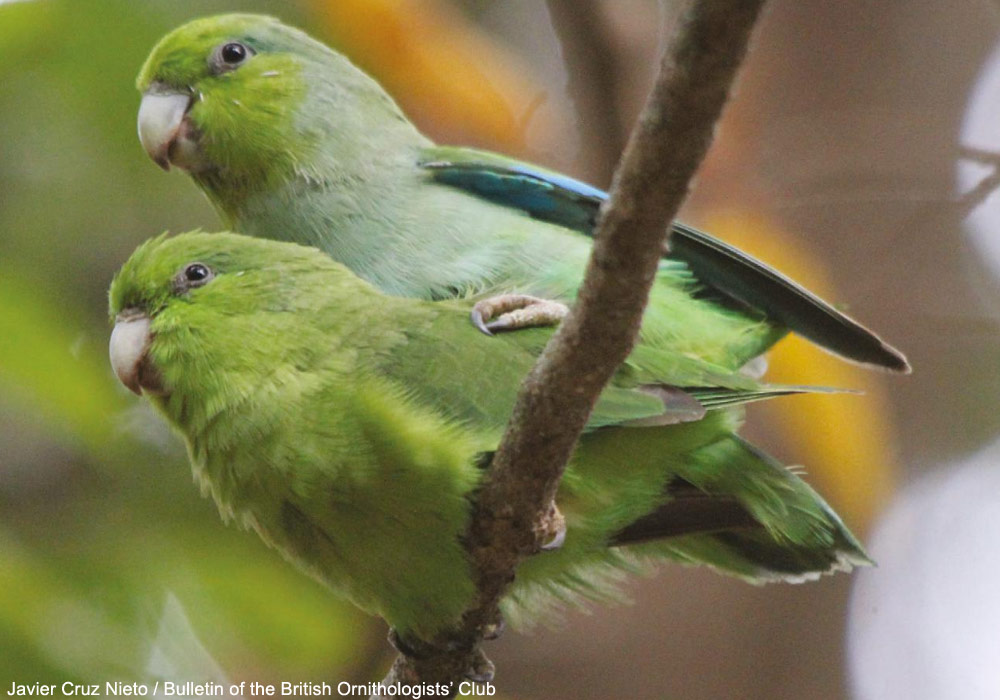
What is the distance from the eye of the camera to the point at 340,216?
10.6 feet

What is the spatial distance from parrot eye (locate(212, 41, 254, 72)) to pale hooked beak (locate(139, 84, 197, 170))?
13 cm

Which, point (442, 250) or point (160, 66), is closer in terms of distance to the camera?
point (442, 250)

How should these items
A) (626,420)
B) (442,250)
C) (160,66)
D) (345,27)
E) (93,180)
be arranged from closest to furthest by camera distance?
(626,420) → (442,250) → (160,66) → (345,27) → (93,180)

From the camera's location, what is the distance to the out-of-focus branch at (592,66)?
383cm

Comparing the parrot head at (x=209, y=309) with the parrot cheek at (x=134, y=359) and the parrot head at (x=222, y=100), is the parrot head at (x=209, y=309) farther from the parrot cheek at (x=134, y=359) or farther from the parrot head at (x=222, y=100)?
the parrot head at (x=222, y=100)

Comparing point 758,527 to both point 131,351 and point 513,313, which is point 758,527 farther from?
point 131,351

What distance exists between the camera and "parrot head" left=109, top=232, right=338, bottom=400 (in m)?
2.52

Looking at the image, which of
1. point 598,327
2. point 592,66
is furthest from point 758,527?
point 592,66

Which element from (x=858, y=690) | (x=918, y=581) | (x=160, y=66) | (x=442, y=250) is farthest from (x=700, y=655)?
(x=160, y=66)

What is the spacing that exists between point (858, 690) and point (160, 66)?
336 cm

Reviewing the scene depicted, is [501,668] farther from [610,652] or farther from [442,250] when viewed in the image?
[442,250]

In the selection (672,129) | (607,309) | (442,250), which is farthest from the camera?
(442,250)

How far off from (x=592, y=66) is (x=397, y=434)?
1.96 metres

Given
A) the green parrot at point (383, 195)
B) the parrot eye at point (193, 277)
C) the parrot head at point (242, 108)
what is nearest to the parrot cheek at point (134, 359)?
the parrot eye at point (193, 277)
